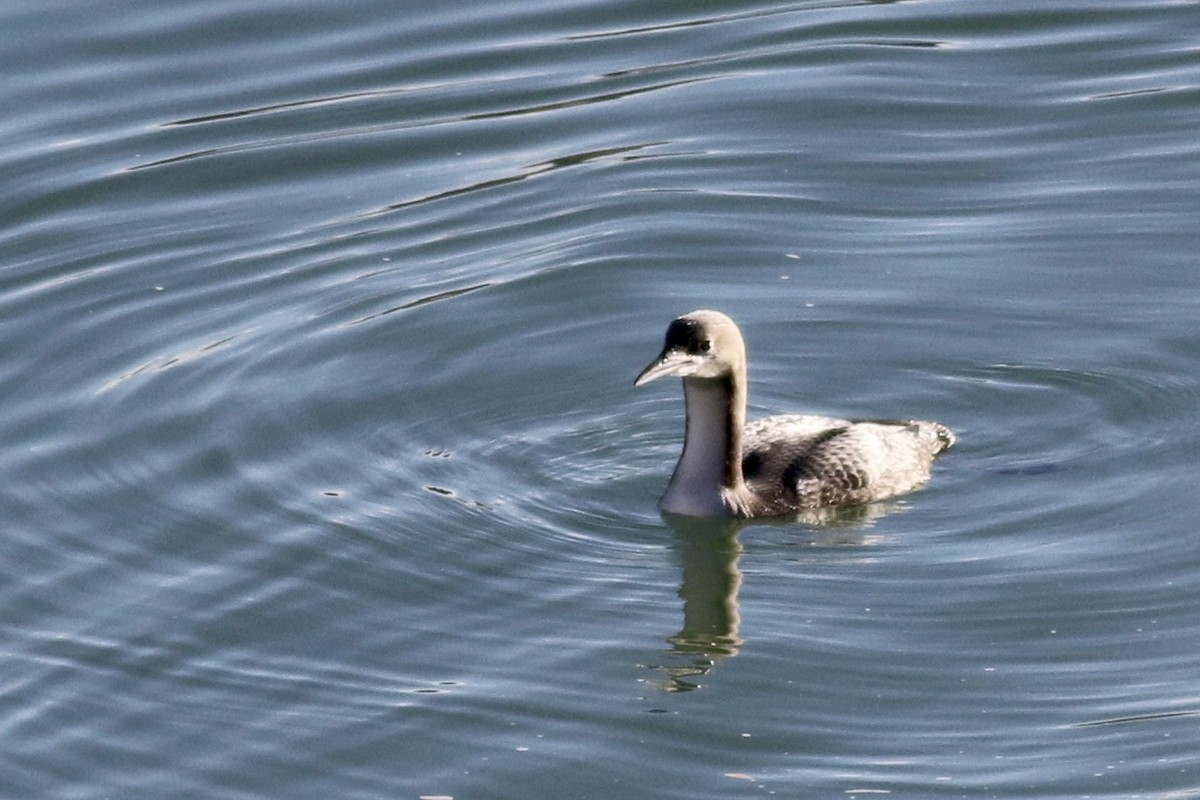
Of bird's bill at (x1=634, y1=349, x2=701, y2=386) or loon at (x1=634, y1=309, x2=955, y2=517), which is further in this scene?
loon at (x1=634, y1=309, x2=955, y2=517)

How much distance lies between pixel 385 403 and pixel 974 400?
319 cm

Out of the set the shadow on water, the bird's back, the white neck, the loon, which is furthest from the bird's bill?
the bird's back

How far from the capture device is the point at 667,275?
49.8 feet

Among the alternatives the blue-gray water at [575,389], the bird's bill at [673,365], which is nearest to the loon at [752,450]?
the bird's bill at [673,365]

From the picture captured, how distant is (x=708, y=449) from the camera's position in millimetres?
12508

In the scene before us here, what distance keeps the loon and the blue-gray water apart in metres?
0.17

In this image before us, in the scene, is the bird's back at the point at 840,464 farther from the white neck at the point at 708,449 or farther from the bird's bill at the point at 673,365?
the bird's bill at the point at 673,365

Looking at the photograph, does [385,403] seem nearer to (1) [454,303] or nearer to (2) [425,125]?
(1) [454,303]

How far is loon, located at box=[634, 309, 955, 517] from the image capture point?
12250 mm

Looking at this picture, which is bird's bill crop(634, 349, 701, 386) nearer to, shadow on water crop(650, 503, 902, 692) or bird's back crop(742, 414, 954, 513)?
shadow on water crop(650, 503, 902, 692)

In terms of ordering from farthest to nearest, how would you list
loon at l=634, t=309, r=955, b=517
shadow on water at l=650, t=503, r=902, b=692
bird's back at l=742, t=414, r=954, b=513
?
1. bird's back at l=742, t=414, r=954, b=513
2. loon at l=634, t=309, r=955, b=517
3. shadow on water at l=650, t=503, r=902, b=692

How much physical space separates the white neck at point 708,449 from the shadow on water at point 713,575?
0.10 meters

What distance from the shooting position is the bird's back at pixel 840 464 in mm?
12758

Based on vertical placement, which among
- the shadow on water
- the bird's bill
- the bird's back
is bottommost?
the shadow on water
